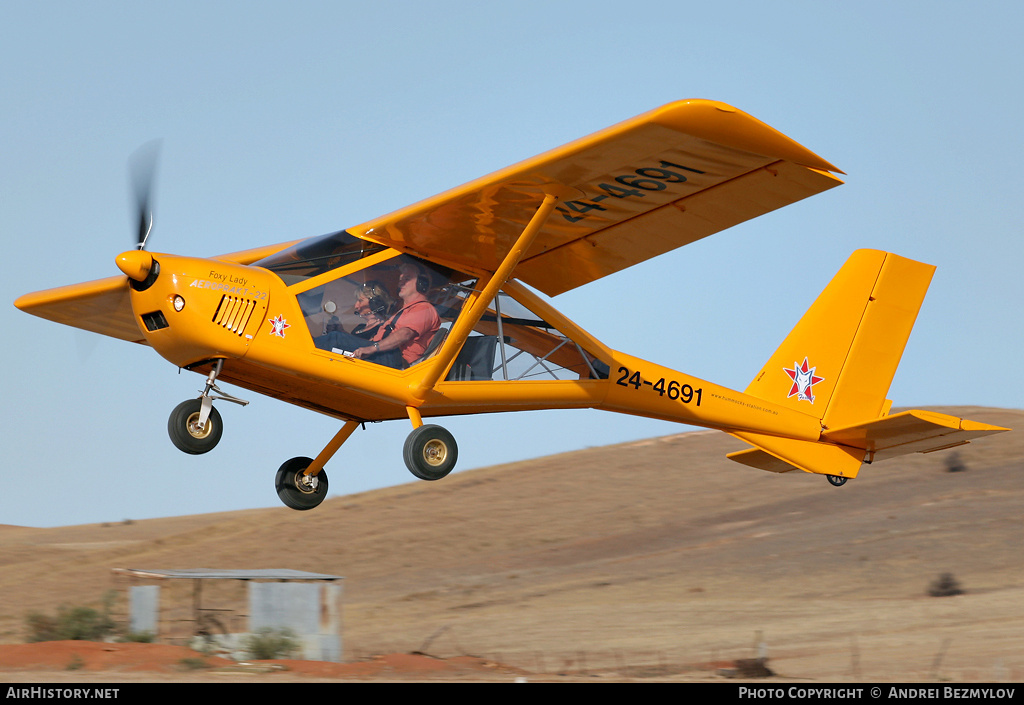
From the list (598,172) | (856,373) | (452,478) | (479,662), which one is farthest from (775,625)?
(452,478)

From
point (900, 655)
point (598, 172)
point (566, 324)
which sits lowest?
point (900, 655)

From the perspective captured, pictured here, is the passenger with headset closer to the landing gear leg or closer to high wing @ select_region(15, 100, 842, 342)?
high wing @ select_region(15, 100, 842, 342)

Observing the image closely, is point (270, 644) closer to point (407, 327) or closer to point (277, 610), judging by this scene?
point (277, 610)

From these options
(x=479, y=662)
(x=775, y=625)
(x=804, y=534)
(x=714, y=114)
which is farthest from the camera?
(x=804, y=534)

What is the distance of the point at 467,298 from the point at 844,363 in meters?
5.59

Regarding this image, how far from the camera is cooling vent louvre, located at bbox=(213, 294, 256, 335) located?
30.5ft

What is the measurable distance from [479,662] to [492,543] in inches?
639

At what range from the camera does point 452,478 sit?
143 ft

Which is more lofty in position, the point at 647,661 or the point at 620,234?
the point at 620,234

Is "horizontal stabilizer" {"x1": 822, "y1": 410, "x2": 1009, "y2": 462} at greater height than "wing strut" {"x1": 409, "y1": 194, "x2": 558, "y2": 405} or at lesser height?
lesser

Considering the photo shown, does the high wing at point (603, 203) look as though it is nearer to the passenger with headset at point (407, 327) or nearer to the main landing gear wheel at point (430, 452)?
the passenger with headset at point (407, 327)

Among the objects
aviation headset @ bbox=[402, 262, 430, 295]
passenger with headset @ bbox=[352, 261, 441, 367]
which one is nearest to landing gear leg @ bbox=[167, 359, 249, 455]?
passenger with headset @ bbox=[352, 261, 441, 367]

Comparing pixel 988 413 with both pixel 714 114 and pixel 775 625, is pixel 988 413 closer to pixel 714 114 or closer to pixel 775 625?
pixel 775 625

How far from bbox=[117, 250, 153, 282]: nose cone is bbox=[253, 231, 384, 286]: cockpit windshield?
112 cm
